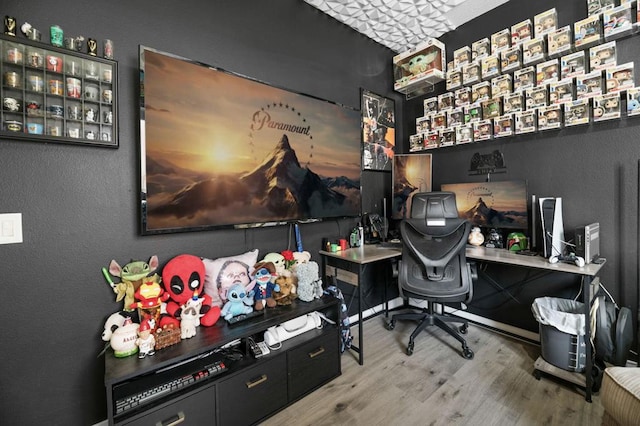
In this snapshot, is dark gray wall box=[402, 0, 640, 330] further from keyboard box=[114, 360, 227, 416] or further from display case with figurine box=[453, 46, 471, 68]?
keyboard box=[114, 360, 227, 416]

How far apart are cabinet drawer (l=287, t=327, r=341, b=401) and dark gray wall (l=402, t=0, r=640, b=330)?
1.81m

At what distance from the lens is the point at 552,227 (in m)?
1.99

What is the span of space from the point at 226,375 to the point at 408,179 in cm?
249

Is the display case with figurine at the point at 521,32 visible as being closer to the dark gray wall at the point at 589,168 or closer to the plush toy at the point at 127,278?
the dark gray wall at the point at 589,168

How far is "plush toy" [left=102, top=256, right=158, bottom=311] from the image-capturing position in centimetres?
146

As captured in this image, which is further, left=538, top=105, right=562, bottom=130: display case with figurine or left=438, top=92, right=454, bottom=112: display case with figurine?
left=438, top=92, right=454, bottom=112: display case with figurine

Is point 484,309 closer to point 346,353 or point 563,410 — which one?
point 563,410

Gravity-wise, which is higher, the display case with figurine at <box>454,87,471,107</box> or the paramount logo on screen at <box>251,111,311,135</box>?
the display case with figurine at <box>454,87,471,107</box>

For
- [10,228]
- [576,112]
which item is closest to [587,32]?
[576,112]

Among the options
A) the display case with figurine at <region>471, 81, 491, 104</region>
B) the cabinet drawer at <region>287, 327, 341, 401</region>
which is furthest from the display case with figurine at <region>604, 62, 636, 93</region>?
the cabinet drawer at <region>287, 327, 341, 401</region>

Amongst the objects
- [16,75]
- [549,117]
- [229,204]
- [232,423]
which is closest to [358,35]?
[549,117]

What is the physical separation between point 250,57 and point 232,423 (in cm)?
239

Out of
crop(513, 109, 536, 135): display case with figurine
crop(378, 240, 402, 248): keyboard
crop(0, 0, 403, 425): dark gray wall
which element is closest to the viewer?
crop(0, 0, 403, 425): dark gray wall

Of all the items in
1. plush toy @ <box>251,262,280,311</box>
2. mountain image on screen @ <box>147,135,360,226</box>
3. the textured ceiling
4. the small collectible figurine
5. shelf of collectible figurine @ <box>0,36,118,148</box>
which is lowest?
the small collectible figurine
